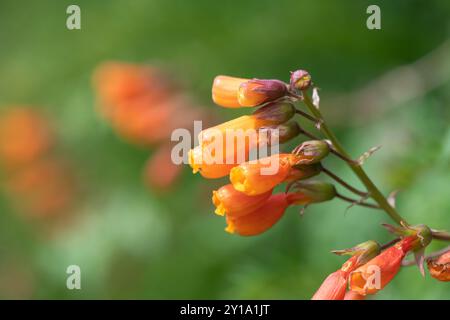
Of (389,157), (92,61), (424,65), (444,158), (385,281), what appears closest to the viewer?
(385,281)

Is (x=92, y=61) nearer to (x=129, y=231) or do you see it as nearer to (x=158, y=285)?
(x=129, y=231)

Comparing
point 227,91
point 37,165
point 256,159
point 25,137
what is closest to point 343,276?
point 256,159

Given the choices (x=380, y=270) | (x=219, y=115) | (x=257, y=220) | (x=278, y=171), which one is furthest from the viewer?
(x=219, y=115)

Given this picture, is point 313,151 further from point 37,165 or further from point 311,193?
point 37,165

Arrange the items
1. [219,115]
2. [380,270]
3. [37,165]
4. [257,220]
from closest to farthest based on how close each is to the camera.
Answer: [380,270], [257,220], [219,115], [37,165]

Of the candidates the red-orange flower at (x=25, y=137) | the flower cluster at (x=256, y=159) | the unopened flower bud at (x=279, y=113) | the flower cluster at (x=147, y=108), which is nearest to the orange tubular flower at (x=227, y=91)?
the flower cluster at (x=256, y=159)

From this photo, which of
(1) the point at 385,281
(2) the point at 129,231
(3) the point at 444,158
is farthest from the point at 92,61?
(1) the point at 385,281
